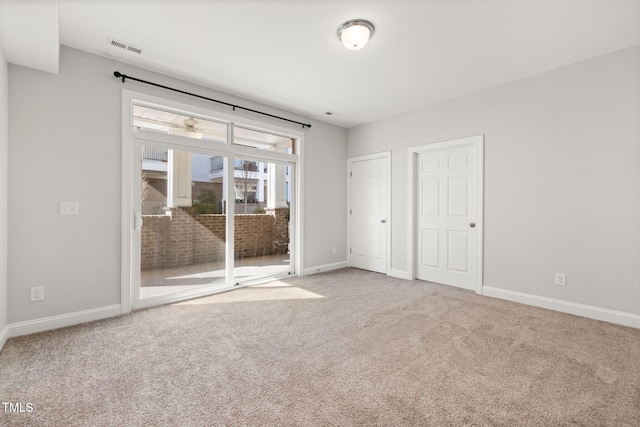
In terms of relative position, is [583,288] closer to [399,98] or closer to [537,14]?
[537,14]

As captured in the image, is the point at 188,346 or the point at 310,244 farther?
the point at 310,244

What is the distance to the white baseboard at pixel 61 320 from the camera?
8.46 feet

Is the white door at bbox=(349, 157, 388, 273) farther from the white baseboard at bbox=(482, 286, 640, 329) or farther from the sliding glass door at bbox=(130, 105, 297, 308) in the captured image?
the white baseboard at bbox=(482, 286, 640, 329)

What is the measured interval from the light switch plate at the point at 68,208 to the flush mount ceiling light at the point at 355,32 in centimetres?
303

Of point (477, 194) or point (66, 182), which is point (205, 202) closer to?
point (66, 182)

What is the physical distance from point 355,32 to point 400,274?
3610 millimetres

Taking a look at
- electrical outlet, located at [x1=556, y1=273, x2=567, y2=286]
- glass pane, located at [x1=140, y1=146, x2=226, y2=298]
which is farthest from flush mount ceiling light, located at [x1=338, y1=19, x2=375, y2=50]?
electrical outlet, located at [x1=556, y1=273, x2=567, y2=286]

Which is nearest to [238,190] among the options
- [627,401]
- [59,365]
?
[59,365]

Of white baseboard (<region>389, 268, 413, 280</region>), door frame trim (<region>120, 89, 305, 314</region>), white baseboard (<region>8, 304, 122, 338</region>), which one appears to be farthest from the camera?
white baseboard (<region>389, 268, 413, 280</region>)

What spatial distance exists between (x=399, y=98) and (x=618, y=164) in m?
2.53

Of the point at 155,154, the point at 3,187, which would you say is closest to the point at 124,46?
the point at 155,154

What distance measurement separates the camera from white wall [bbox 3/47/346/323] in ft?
8.54

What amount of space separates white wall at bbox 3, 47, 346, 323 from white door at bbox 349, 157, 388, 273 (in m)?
3.42

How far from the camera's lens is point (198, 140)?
12.2ft
